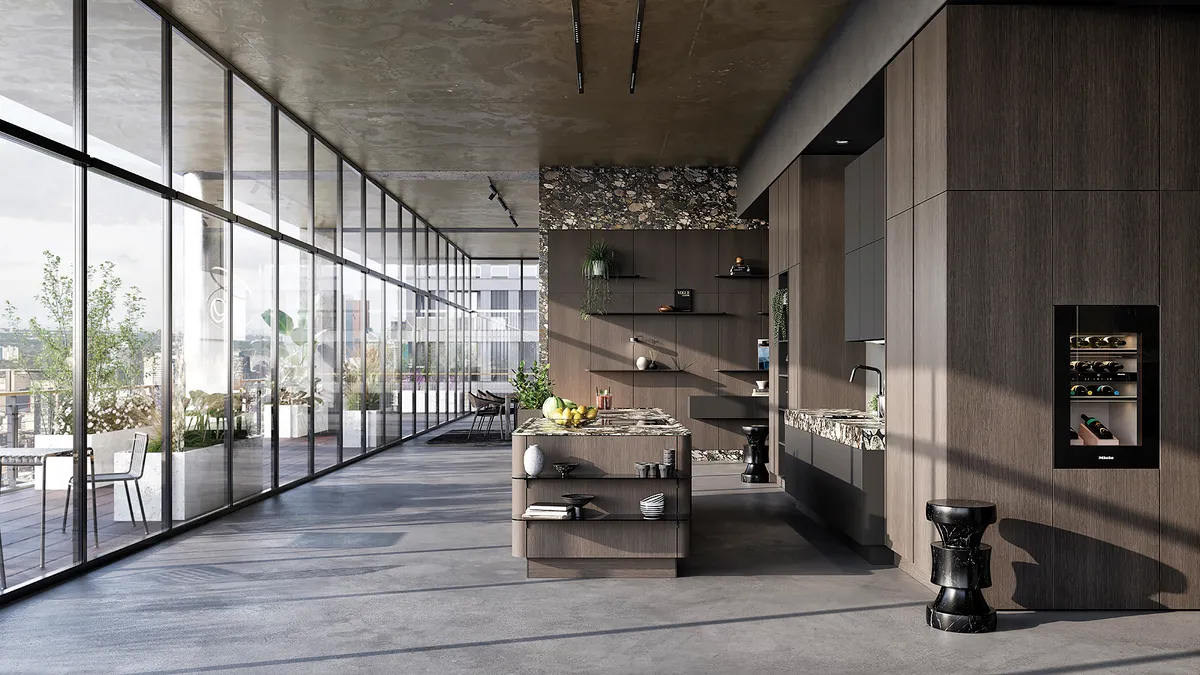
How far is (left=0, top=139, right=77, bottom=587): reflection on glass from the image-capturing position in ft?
16.3

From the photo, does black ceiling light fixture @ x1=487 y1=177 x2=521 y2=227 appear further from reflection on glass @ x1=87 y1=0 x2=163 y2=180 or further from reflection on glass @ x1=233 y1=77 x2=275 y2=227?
reflection on glass @ x1=87 y1=0 x2=163 y2=180

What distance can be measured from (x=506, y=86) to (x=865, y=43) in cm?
337

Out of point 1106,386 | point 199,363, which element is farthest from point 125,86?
point 1106,386

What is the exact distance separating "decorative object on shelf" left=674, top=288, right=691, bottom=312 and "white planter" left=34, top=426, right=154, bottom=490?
21.3 ft

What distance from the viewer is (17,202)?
5.01m

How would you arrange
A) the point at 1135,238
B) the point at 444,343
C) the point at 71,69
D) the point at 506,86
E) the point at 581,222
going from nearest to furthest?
the point at 1135,238
the point at 71,69
the point at 506,86
the point at 581,222
the point at 444,343

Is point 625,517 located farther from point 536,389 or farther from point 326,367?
point 326,367

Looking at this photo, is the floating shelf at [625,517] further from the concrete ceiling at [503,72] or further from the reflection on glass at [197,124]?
the reflection on glass at [197,124]

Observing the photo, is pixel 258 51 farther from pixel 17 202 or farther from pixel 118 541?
pixel 118 541

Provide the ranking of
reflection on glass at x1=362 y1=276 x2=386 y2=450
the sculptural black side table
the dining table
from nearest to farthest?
the sculptural black side table, the dining table, reflection on glass at x1=362 y1=276 x2=386 y2=450

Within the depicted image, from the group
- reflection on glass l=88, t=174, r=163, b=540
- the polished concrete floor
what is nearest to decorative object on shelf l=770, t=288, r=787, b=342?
the polished concrete floor

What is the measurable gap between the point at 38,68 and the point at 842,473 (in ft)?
17.8

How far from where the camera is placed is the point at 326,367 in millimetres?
10359

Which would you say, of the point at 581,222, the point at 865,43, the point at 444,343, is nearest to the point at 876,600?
the point at 865,43
